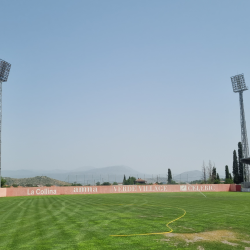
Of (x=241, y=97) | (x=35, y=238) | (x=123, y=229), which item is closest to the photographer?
(x=35, y=238)

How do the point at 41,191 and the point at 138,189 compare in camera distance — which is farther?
the point at 138,189

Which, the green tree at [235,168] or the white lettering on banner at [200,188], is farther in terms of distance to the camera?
the green tree at [235,168]

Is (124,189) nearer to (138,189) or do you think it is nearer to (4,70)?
(138,189)

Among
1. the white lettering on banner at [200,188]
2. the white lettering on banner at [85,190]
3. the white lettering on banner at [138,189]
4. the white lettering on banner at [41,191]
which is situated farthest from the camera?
the white lettering on banner at [200,188]

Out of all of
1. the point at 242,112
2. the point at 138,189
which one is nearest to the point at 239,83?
the point at 242,112

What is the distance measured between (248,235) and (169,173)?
10431 cm

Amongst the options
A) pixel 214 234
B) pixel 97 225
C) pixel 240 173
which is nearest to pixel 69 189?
pixel 97 225

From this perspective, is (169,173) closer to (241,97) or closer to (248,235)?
(241,97)

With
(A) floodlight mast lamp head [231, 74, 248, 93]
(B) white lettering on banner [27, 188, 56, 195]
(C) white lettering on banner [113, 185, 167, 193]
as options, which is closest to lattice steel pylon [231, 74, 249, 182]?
(A) floodlight mast lamp head [231, 74, 248, 93]

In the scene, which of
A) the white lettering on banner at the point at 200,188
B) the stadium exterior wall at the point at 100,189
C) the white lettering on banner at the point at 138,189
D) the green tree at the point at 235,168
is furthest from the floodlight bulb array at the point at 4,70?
the green tree at the point at 235,168

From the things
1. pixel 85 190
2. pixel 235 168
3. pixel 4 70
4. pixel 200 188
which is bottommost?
pixel 200 188

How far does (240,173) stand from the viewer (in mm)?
90688

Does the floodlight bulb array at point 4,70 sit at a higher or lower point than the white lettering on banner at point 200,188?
higher

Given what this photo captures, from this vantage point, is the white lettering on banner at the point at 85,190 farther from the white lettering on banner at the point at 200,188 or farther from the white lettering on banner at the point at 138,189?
the white lettering on banner at the point at 200,188
